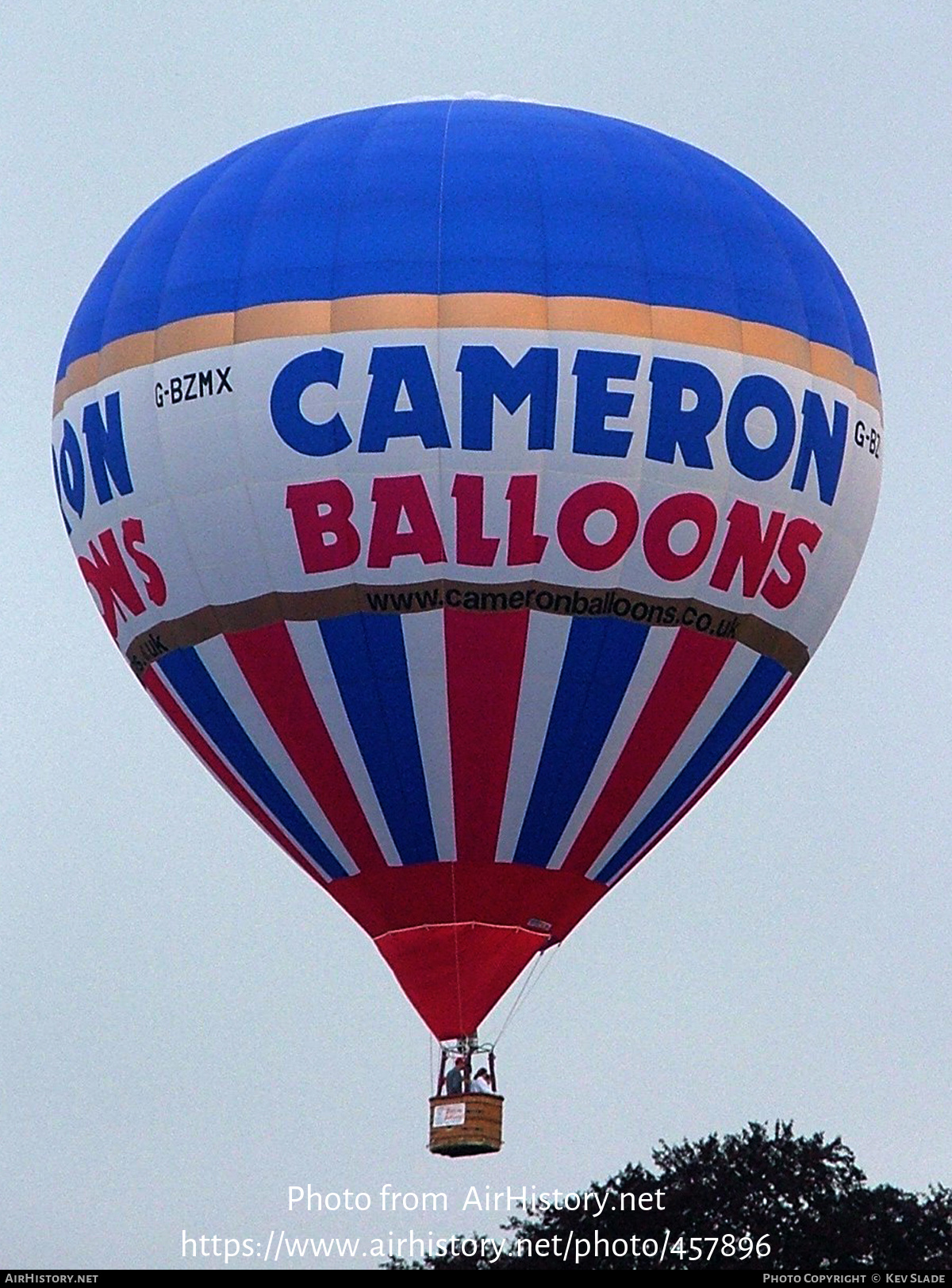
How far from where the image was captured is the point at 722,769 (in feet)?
116

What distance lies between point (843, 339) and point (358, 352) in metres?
4.41

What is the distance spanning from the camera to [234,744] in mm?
34656

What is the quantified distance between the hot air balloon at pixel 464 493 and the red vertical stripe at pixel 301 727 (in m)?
0.03

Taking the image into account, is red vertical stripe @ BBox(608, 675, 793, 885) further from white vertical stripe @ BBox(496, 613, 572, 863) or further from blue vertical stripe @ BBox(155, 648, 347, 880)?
blue vertical stripe @ BBox(155, 648, 347, 880)

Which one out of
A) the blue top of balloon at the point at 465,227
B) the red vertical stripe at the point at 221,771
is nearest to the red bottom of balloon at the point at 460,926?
the red vertical stripe at the point at 221,771

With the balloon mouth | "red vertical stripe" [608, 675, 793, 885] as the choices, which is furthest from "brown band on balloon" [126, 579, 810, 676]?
the balloon mouth

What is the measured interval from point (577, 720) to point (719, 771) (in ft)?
6.45

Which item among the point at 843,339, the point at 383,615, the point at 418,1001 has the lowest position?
the point at 418,1001

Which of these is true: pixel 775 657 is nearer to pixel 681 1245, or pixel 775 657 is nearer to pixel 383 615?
pixel 383 615

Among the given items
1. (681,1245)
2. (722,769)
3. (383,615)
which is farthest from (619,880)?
(681,1245)

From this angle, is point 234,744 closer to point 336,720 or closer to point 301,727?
point 301,727

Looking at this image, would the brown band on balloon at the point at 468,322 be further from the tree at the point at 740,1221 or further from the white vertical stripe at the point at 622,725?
the tree at the point at 740,1221

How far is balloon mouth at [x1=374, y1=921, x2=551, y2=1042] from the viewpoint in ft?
112

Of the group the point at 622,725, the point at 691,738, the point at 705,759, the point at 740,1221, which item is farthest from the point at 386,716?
the point at 740,1221
